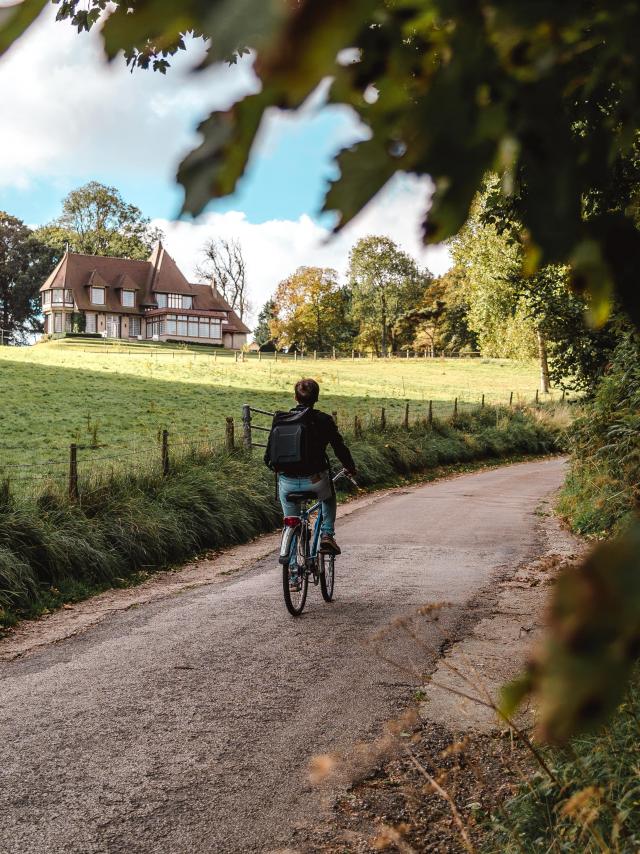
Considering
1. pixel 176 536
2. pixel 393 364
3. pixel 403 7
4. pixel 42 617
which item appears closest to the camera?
pixel 403 7

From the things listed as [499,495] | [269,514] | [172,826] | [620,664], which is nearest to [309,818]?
[172,826]

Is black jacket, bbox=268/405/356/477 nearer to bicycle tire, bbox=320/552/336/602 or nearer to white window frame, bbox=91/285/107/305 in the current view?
bicycle tire, bbox=320/552/336/602

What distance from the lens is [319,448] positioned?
296 inches

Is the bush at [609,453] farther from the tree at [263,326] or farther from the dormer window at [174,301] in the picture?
the tree at [263,326]

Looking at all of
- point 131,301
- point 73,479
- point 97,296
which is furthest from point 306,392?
point 131,301

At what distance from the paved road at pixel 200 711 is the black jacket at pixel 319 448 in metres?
1.25

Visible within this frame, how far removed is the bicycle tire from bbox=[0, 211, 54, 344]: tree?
265ft

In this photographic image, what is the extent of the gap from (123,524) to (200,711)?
17.6 feet

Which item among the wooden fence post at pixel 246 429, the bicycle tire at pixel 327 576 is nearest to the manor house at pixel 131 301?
the wooden fence post at pixel 246 429

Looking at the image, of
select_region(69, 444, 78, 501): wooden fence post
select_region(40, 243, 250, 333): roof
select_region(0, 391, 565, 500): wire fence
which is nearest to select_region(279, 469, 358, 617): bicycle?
select_region(0, 391, 565, 500): wire fence

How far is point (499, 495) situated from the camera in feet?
56.2

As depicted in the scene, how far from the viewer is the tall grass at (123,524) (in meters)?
8.38

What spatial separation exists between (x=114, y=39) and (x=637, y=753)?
331cm

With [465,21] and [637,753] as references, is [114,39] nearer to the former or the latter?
[465,21]
